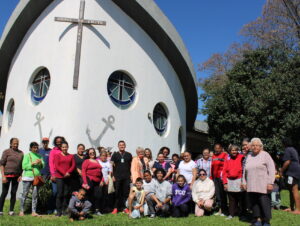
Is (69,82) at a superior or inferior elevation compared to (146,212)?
superior

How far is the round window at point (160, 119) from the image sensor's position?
41.1ft

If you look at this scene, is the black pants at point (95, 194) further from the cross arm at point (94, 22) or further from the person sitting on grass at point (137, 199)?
the cross arm at point (94, 22)

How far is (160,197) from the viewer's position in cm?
661

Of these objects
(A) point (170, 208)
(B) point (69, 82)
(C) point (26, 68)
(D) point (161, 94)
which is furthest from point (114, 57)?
(A) point (170, 208)

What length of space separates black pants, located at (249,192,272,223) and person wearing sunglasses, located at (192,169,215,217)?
61.4 inches

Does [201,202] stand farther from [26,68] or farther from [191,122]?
[191,122]

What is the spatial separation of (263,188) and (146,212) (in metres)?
2.59

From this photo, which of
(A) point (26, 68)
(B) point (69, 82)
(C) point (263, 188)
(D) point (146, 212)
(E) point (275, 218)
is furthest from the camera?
(A) point (26, 68)

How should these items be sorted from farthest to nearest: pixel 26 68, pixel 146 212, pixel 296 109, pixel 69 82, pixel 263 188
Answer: pixel 296 109 < pixel 26 68 < pixel 69 82 < pixel 146 212 < pixel 263 188

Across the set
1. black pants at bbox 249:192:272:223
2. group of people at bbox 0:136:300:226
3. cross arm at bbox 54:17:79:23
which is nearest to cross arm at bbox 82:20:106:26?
cross arm at bbox 54:17:79:23

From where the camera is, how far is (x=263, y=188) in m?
4.90

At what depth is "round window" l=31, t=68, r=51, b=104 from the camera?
435 inches

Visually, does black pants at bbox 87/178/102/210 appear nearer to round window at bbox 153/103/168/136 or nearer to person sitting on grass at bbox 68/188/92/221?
person sitting on grass at bbox 68/188/92/221

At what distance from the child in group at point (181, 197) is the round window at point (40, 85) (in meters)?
6.46
